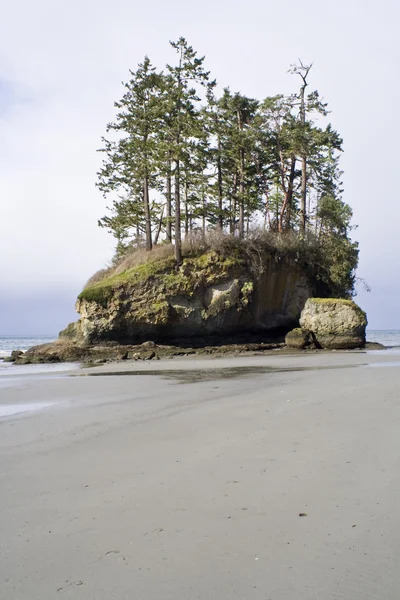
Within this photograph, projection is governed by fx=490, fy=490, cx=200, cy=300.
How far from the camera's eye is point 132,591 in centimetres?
262

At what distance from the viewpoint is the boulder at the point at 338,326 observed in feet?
85.3

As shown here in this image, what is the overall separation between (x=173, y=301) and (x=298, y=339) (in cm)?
711

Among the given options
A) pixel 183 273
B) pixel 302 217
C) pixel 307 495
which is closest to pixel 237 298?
pixel 183 273

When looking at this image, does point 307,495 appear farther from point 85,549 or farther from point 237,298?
point 237,298

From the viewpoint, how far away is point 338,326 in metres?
26.3

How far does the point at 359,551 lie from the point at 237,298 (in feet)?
81.9

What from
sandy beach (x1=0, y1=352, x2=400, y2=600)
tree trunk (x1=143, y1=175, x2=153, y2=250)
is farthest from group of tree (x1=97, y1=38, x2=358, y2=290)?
sandy beach (x1=0, y1=352, x2=400, y2=600)

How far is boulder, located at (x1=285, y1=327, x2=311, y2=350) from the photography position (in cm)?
2564

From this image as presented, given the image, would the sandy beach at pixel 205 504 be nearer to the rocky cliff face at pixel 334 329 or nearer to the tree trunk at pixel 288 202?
the rocky cliff face at pixel 334 329

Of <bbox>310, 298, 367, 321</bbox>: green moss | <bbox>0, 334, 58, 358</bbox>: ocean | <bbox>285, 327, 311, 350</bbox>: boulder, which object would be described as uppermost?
<bbox>310, 298, 367, 321</bbox>: green moss

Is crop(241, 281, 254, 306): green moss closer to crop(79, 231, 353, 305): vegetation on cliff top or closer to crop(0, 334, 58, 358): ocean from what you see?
crop(79, 231, 353, 305): vegetation on cliff top

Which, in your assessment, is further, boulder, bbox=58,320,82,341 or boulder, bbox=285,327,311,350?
boulder, bbox=58,320,82,341

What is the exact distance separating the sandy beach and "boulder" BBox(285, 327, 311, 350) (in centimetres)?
1826

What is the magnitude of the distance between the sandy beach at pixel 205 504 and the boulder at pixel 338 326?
747 inches
